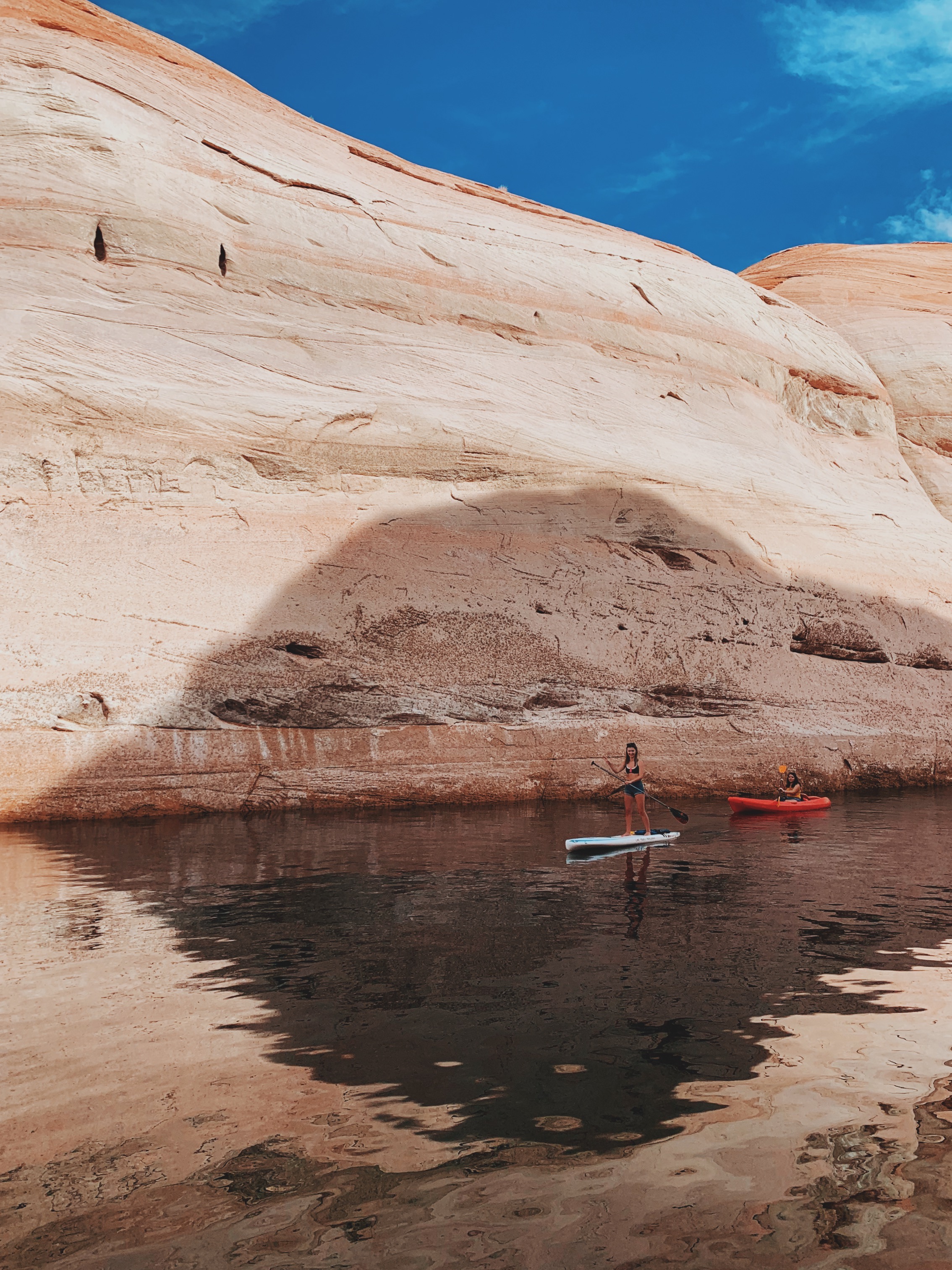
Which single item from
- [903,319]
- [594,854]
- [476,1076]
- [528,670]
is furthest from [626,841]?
[903,319]

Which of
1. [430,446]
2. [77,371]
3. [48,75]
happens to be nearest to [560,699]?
[430,446]

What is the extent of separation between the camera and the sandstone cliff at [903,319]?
88.8 ft

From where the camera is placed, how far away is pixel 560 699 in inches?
633

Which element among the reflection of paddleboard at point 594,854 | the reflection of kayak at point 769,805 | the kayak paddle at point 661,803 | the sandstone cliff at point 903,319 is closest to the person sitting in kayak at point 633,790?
the kayak paddle at point 661,803

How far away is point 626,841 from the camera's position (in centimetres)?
1094

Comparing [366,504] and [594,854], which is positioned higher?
[366,504]

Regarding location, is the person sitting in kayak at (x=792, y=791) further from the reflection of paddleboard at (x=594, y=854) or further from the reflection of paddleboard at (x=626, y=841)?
the reflection of paddleboard at (x=594, y=854)

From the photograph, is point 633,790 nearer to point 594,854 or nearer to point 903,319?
point 594,854

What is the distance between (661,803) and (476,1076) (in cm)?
1034

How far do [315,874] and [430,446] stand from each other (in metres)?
10.2

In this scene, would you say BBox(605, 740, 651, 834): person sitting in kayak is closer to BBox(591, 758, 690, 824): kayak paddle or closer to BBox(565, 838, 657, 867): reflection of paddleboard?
BBox(591, 758, 690, 824): kayak paddle

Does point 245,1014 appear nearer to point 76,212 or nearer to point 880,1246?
point 880,1246

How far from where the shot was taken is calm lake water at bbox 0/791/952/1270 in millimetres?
2854

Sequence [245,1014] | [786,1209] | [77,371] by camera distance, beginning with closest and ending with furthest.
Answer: [786,1209], [245,1014], [77,371]
